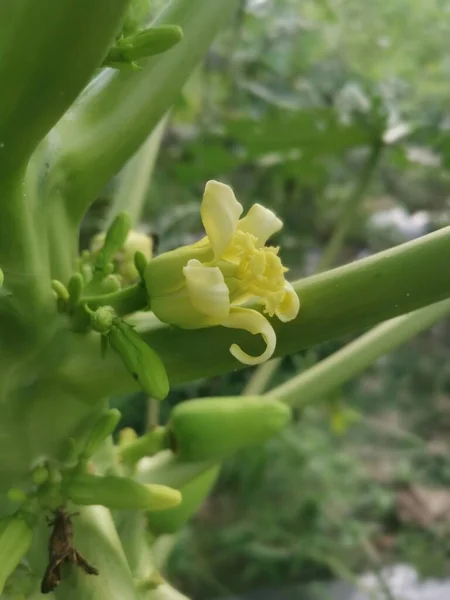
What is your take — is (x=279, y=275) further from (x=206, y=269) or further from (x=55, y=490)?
(x=55, y=490)

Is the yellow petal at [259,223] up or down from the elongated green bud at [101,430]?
up

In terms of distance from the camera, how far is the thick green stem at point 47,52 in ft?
0.80

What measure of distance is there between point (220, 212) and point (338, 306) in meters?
0.07

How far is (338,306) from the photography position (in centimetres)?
33

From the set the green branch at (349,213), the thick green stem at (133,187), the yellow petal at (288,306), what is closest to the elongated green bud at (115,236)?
the yellow petal at (288,306)

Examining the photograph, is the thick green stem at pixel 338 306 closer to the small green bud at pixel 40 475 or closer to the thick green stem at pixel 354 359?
the small green bud at pixel 40 475

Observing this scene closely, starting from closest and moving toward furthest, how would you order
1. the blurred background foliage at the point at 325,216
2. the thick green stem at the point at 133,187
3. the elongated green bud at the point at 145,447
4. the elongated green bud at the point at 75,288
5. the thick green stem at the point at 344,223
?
the elongated green bud at the point at 75,288, the elongated green bud at the point at 145,447, the thick green stem at the point at 133,187, the thick green stem at the point at 344,223, the blurred background foliage at the point at 325,216

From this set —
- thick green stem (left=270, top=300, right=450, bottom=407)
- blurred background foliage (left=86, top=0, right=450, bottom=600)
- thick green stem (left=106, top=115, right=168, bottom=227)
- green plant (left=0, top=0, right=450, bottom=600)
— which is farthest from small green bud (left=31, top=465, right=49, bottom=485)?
blurred background foliage (left=86, top=0, right=450, bottom=600)

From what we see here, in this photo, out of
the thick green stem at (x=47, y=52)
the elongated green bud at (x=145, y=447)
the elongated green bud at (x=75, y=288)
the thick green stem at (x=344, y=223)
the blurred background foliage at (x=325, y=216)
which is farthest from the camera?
the blurred background foliage at (x=325, y=216)

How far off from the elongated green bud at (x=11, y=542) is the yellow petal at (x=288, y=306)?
0.18 m

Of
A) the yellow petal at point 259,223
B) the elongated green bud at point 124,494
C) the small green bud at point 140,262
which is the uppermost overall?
the yellow petal at point 259,223

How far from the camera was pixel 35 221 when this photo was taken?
35 centimetres

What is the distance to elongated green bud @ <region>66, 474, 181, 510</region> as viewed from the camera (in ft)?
1.17

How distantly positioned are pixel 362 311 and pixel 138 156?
1.54ft
